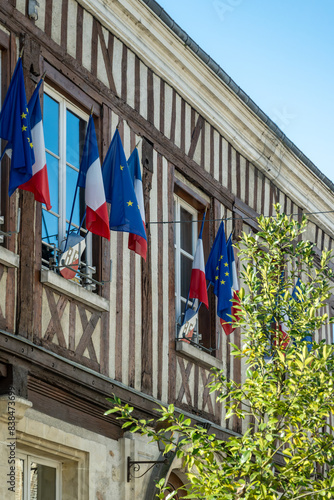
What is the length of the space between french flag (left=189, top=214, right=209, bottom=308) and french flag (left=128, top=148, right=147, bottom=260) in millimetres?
1186

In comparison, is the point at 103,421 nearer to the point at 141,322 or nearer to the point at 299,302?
the point at 141,322

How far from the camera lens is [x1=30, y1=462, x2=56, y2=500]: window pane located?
7156 millimetres

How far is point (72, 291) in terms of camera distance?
7.39 metres

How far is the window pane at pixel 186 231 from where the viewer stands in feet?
32.0

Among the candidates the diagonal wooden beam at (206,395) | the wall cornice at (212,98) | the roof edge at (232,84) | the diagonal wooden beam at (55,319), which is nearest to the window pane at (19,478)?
the diagonal wooden beam at (55,319)

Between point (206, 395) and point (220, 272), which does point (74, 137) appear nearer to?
point (220, 272)

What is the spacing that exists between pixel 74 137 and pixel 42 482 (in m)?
2.51

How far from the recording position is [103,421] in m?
7.77

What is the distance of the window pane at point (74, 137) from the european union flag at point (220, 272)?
1.78m

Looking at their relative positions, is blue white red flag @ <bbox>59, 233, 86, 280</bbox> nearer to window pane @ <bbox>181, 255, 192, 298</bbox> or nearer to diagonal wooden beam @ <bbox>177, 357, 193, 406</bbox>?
diagonal wooden beam @ <bbox>177, 357, 193, 406</bbox>

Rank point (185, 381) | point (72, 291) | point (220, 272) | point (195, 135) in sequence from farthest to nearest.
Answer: point (195, 135)
point (220, 272)
point (185, 381)
point (72, 291)

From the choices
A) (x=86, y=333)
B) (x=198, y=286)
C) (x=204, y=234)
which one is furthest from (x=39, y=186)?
(x=204, y=234)

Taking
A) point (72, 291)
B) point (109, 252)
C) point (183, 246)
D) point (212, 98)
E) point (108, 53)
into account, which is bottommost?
point (72, 291)

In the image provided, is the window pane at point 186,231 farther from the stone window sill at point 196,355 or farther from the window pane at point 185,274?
the stone window sill at point 196,355
